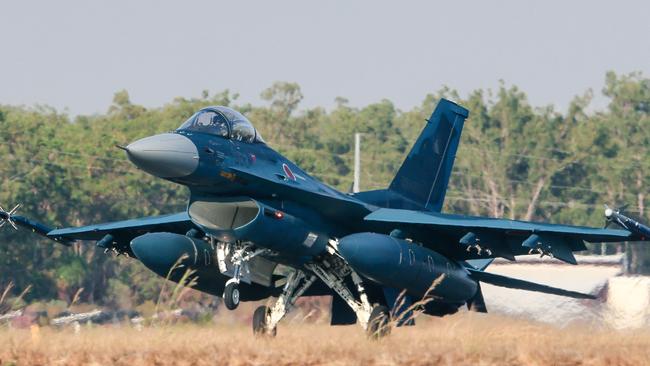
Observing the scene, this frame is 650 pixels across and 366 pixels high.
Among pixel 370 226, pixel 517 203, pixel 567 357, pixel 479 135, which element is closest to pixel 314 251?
pixel 370 226

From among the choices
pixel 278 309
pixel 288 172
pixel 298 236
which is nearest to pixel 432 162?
pixel 288 172

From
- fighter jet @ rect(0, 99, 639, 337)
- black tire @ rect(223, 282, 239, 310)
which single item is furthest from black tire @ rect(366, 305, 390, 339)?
black tire @ rect(223, 282, 239, 310)

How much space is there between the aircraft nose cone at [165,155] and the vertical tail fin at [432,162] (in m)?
5.53

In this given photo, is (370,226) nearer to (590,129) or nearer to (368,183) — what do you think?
(368,183)

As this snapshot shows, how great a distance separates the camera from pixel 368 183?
71.7 m

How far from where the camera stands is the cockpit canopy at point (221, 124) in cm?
1761

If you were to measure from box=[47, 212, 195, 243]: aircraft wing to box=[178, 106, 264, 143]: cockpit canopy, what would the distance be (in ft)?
9.90

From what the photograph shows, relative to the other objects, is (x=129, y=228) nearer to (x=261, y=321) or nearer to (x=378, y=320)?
(x=261, y=321)

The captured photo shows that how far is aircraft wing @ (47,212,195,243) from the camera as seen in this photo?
20.9 m

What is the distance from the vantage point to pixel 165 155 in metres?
16.4

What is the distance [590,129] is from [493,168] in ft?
22.2

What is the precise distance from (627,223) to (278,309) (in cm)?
601

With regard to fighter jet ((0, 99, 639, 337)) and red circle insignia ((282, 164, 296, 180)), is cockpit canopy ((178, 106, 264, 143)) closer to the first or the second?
fighter jet ((0, 99, 639, 337))

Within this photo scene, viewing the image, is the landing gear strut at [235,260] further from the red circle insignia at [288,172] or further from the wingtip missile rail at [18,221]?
the wingtip missile rail at [18,221]
